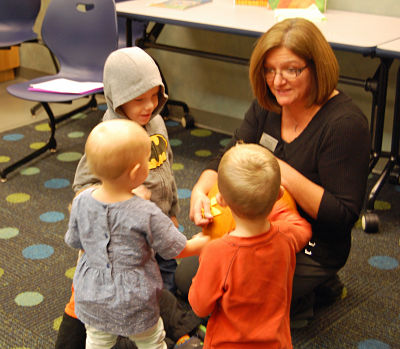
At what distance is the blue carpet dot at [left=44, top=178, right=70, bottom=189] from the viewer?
2979 millimetres

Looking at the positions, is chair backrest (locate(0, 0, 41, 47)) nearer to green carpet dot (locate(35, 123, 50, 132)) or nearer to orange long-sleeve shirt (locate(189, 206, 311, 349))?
green carpet dot (locate(35, 123, 50, 132))

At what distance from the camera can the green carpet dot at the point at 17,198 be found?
282cm

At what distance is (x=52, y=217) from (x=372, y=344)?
1.55 meters

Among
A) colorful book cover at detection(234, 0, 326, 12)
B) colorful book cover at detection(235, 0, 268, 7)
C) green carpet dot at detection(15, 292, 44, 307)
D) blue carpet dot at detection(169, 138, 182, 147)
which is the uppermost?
colorful book cover at detection(234, 0, 326, 12)

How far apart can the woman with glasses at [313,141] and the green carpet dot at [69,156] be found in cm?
160

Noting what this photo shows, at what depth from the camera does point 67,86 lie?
10.1 ft

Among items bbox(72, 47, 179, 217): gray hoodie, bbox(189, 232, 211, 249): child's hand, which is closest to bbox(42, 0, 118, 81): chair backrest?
bbox(72, 47, 179, 217): gray hoodie

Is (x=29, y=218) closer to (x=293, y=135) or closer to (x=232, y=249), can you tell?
(x=293, y=135)

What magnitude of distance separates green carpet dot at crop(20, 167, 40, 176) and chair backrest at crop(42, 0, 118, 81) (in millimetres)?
576

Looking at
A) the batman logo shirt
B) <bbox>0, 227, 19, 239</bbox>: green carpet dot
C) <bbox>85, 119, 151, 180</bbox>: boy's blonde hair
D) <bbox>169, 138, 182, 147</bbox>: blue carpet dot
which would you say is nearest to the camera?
<bbox>85, 119, 151, 180</bbox>: boy's blonde hair

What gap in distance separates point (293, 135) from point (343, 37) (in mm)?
929

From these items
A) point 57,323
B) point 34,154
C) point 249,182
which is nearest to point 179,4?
point 34,154

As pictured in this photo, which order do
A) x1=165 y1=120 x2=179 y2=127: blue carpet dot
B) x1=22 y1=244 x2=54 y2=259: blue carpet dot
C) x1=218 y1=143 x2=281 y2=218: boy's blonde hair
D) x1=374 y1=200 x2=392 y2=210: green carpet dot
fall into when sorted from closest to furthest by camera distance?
x1=218 y1=143 x2=281 y2=218: boy's blonde hair, x1=22 y1=244 x2=54 y2=259: blue carpet dot, x1=374 y1=200 x2=392 y2=210: green carpet dot, x1=165 y1=120 x2=179 y2=127: blue carpet dot

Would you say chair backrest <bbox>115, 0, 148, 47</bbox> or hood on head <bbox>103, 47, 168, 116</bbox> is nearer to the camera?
hood on head <bbox>103, 47, 168, 116</bbox>
